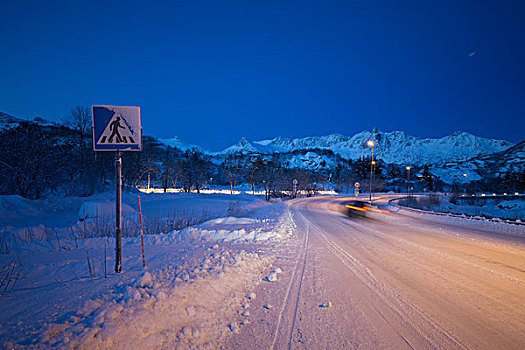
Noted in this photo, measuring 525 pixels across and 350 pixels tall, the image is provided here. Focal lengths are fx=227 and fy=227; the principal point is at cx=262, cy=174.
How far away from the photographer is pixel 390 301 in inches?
157

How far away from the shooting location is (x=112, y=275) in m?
4.17

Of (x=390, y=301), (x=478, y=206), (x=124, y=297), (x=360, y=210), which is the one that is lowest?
(x=478, y=206)

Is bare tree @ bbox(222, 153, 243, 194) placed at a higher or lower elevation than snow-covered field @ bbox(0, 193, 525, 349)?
higher

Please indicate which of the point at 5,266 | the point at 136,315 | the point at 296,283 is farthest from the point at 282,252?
the point at 5,266

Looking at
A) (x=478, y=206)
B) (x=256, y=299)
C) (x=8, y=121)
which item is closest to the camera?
(x=256, y=299)

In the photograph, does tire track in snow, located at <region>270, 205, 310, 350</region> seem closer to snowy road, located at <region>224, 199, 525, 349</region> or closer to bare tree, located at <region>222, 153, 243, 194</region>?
snowy road, located at <region>224, 199, 525, 349</region>

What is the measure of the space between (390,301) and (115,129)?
5894mm

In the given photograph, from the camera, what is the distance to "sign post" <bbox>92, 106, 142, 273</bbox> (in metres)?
4.20

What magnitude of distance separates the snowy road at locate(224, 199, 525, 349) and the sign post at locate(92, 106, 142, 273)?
3253 mm

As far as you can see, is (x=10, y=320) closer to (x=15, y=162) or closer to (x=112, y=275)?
(x=112, y=275)

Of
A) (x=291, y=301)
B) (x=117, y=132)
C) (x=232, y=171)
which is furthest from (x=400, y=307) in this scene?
(x=232, y=171)

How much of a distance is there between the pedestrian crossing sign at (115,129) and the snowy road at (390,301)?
3.72m

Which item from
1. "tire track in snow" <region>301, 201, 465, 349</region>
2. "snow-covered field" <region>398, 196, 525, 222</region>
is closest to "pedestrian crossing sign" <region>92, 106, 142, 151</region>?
"tire track in snow" <region>301, 201, 465, 349</region>

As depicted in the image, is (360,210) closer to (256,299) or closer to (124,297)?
(256,299)
